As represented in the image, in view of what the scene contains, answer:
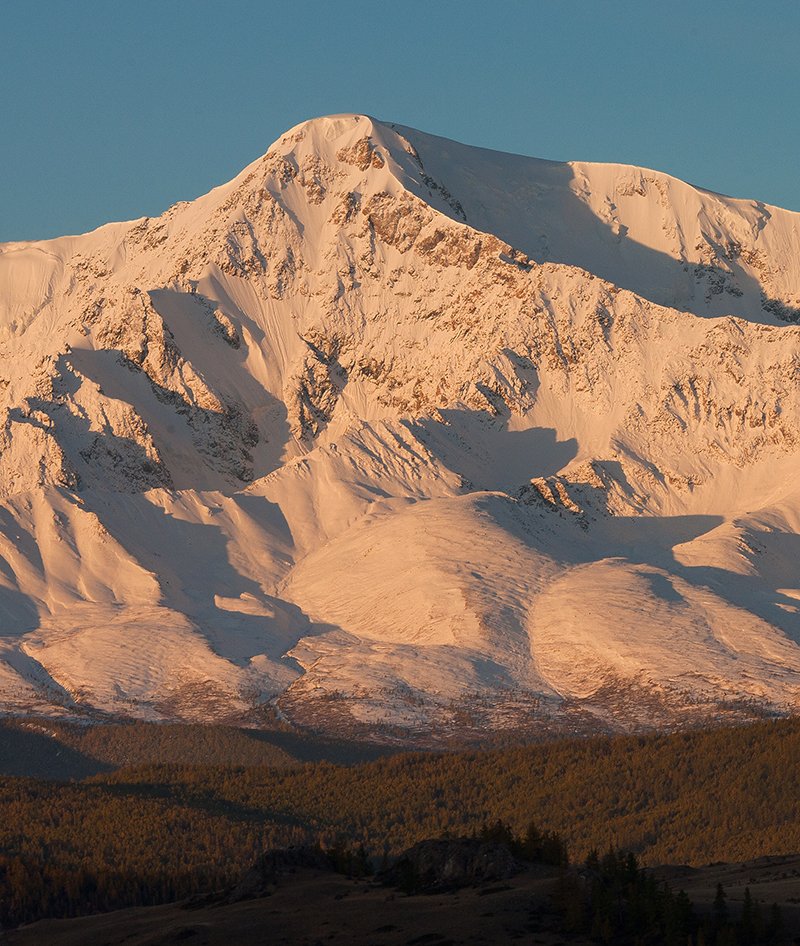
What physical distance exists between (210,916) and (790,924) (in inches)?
2045

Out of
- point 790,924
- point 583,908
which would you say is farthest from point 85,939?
point 790,924

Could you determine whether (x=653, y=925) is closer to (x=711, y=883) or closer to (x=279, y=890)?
(x=711, y=883)

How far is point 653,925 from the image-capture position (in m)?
164

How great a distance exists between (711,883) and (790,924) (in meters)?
28.9

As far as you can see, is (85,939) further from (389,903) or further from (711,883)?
(711,883)

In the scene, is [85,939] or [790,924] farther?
[85,939]

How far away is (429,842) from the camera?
7741 inches

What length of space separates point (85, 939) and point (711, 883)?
52.1 meters

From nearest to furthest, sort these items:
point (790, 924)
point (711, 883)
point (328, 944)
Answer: point (790, 924)
point (328, 944)
point (711, 883)

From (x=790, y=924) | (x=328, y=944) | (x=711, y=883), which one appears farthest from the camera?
(x=711, y=883)

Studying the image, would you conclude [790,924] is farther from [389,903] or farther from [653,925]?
[389,903]

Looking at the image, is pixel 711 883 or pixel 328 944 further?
pixel 711 883

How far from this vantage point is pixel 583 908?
168 m

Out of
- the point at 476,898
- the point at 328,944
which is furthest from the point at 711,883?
the point at 328,944
